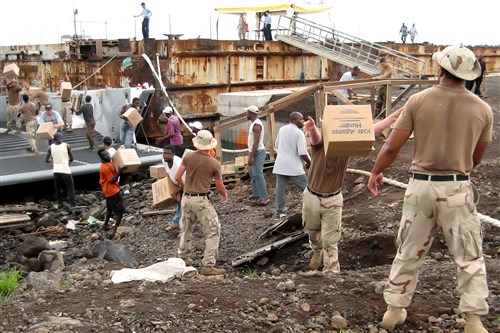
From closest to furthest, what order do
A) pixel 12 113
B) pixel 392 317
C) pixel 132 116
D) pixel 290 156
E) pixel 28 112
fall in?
pixel 392 317 → pixel 290 156 → pixel 28 112 → pixel 132 116 → pixel 12 113

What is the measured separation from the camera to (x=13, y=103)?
1650 cm

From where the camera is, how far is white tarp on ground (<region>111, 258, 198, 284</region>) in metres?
5.29

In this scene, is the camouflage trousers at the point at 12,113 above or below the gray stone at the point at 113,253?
above

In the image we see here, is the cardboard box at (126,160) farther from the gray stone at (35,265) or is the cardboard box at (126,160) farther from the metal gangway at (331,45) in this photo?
the metal gangway at (331,45)

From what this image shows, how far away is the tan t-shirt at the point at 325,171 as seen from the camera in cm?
556

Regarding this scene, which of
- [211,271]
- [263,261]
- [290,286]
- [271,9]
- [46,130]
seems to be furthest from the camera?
[271,9]

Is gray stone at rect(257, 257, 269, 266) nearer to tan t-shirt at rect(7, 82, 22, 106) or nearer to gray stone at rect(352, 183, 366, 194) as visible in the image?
gray stone at rect(352, 183, 366, 194)

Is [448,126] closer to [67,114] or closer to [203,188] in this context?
[203,188]

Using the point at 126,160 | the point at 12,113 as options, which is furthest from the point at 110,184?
the point at 12,113

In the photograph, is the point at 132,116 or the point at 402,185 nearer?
the point at 402,185

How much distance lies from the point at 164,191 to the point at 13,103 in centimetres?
996

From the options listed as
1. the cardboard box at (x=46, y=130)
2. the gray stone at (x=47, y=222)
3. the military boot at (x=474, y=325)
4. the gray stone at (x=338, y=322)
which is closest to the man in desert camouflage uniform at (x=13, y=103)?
the cardboard box at (x=46, y=130)

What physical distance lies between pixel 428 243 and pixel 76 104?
1535cm

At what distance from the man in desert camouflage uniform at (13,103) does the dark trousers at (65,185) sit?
5.15 metres
